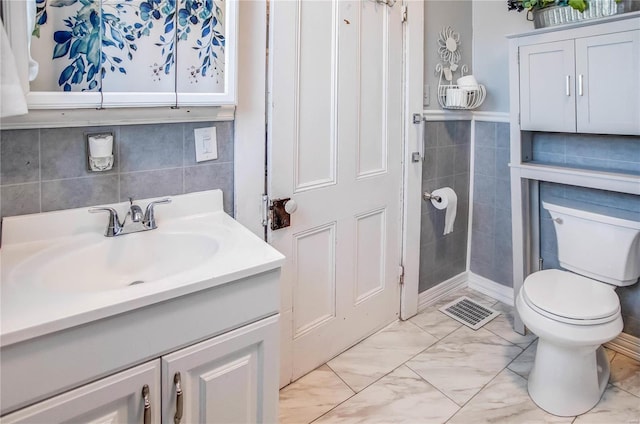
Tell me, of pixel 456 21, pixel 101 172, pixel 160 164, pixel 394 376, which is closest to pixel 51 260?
pixel 101 172

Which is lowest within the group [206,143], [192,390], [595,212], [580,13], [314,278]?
[192,390]

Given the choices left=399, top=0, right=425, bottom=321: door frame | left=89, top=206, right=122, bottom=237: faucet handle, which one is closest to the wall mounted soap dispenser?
left=89, top=206, right=122, bottom=237: faucet handle

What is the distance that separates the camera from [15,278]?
0.98m

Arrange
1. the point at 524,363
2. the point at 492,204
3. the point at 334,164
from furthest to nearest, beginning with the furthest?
the point at 492,204 < the point at 524,363 < the point at 334,164

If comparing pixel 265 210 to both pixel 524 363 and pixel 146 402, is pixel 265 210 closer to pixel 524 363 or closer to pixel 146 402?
pixel 146 402

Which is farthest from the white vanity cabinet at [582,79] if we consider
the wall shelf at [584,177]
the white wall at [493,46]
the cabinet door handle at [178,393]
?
the cabinet door handle at [178,393]

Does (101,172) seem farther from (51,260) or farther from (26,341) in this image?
(26,341)

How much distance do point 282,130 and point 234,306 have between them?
78cm

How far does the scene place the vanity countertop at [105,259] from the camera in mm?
848

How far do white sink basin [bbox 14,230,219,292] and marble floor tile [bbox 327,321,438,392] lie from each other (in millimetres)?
1013

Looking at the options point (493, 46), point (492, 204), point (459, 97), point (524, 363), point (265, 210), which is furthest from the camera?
point (492, 204)

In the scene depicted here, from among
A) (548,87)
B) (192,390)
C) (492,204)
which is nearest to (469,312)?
(492,204)

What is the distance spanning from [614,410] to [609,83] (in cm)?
132

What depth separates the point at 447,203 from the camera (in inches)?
91.7
